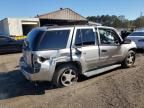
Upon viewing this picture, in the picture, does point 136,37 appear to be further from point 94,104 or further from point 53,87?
point 94,104

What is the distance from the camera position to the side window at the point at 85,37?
6667 mm

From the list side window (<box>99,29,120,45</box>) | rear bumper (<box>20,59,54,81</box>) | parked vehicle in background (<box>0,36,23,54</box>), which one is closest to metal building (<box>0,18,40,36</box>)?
parked vehicle in background (<box>0,36,23,54</box>)

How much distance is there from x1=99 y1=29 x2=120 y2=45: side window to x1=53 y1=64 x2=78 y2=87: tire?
1527mm

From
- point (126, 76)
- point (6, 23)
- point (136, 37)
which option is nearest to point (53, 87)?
point (126, 76)

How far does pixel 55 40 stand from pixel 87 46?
114 centimetres

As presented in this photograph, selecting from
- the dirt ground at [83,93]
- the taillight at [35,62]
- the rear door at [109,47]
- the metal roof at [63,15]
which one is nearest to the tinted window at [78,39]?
the rear door at [109,47]

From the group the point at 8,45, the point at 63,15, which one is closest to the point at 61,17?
the point at 63,15

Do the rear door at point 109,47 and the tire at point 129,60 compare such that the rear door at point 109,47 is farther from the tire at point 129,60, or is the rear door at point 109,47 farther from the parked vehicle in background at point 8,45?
the parked vehicle in background at point 8,45

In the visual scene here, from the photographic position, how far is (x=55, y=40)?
6.21m

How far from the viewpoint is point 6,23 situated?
30.8 m

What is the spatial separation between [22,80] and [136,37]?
8.39m

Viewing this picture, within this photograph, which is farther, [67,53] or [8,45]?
[8,45]

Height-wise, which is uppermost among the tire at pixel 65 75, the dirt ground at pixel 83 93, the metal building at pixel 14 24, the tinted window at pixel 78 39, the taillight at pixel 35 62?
the metal building at pixel 14 24

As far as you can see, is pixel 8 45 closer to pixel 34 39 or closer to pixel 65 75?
pixel 34 39
